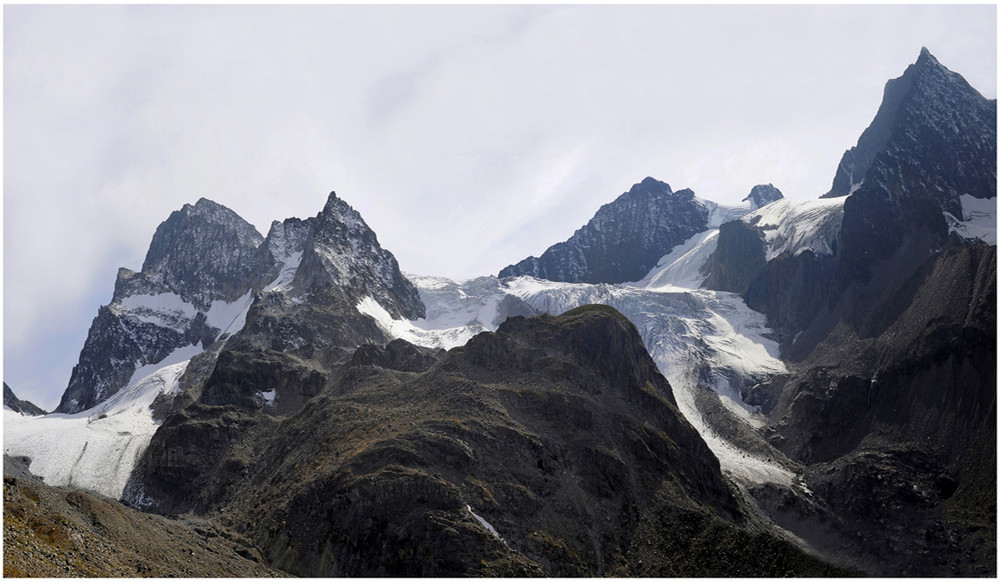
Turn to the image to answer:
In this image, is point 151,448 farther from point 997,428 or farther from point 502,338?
point 997,428

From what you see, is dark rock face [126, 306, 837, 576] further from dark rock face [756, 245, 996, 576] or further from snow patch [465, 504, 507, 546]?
dark rock face [756, 245, 996, 576]

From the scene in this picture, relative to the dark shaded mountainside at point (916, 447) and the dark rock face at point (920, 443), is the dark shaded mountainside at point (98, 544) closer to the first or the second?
the dark rock face at point (920, 443)

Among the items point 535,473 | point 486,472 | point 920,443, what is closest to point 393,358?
point 535,473

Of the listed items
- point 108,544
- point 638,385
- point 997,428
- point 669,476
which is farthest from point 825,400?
point 108,544

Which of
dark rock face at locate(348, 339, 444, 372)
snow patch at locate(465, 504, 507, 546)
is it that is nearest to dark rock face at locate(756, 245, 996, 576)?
snow patch at locate(465, 504, 507, 546)

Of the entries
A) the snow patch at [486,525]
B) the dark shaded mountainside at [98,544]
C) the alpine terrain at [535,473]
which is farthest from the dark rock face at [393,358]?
the dark shaded mountainside at [98,544]

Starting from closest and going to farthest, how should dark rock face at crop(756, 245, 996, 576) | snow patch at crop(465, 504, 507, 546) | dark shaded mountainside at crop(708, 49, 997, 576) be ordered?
snow patch at crop(465, 504, 507, 546) → dark rock face at crop(756, 245, 996, 576) → dark shaded mountainside at crop(708, 49, 997, 576)

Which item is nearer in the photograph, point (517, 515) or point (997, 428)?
point (517, 515)

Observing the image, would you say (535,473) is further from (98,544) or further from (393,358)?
(393,358)
